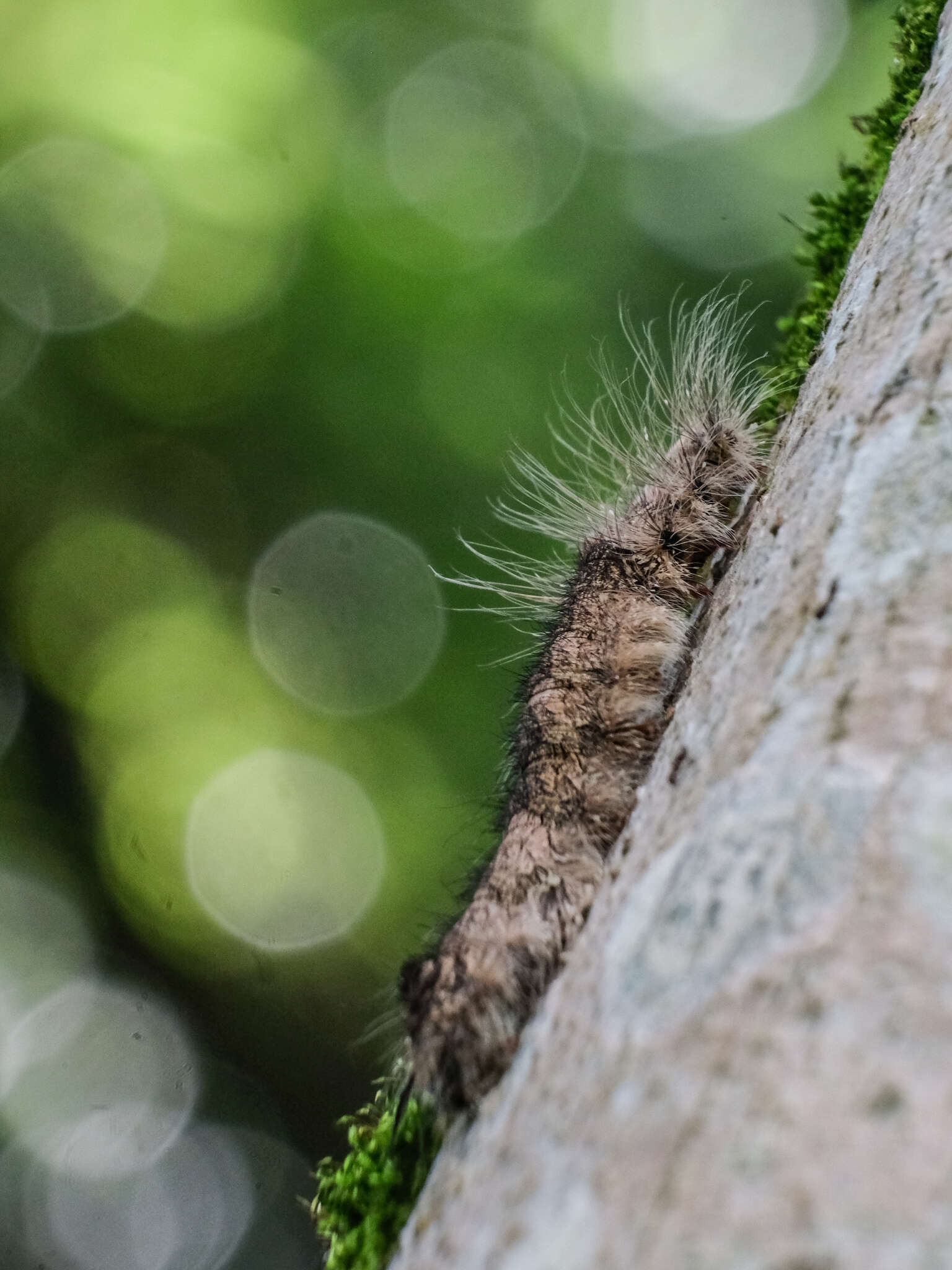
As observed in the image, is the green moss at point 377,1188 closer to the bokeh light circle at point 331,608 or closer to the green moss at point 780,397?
the green moss at point 780,397

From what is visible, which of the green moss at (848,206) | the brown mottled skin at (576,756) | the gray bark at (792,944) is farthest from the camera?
the green moss at (848,206)

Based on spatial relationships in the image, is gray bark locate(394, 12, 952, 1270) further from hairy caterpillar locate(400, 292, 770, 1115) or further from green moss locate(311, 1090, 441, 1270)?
green moss locate(311, 1090, 441, 1270)

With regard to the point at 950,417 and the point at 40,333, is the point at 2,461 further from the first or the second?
the point at 950,417

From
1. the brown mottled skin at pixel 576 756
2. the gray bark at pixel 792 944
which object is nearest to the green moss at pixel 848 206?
the brown mottled skin at pixel 576 756

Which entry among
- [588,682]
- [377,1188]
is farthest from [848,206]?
[377,1188]

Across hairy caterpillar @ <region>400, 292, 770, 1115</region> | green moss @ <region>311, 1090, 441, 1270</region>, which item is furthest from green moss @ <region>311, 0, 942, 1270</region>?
hairy caterpillar @ <region>400, 292, 770, 1115</region>

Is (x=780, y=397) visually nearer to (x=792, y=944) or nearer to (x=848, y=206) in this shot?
(x=848, y=206)

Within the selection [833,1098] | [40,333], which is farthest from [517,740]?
[40,333]
